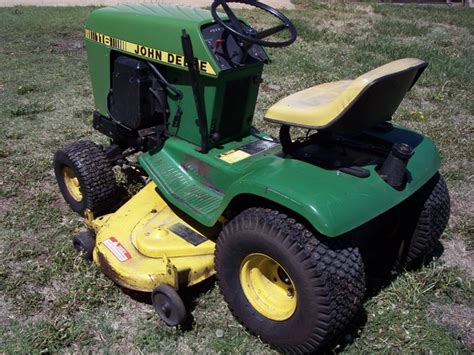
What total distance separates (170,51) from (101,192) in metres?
1.04

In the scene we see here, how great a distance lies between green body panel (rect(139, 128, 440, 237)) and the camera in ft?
6.97

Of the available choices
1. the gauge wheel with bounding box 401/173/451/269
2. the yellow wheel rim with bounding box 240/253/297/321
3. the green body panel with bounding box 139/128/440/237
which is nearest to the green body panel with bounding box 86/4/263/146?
the green body panel with bounding box 139/128/440/237

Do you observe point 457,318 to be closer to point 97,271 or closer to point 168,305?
point 168,305

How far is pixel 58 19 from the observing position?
9.51 metres

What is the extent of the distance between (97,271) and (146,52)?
137 centimetres

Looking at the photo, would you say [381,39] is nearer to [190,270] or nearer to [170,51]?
[170,51]

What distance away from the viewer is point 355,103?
7.13 ft

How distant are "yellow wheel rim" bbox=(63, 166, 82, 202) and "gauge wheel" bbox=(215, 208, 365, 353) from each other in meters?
1.50

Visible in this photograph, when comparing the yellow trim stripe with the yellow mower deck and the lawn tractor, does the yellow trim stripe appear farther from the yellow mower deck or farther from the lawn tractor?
the yellow mower deck

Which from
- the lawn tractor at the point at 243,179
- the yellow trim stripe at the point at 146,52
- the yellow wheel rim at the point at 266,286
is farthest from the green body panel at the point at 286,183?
the yellow trim stripe at the point at 146,52

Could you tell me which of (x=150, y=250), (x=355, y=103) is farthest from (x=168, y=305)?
(x=355, y=103)

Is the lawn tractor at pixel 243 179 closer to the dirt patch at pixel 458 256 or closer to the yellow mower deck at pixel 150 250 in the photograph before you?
the yellow mower deck at pixel 150 250

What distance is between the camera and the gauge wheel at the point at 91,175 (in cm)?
330

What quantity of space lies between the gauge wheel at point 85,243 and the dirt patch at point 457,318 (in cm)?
194
